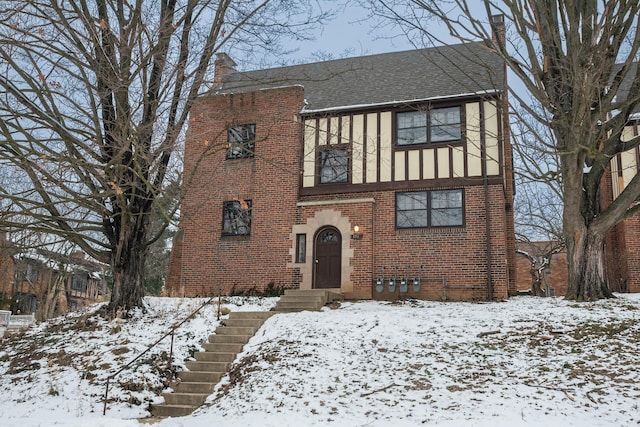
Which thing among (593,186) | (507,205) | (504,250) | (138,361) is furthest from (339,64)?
(138,361)

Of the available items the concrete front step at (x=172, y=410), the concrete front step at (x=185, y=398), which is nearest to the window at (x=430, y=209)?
the concrete front step at (x=185, y=398)

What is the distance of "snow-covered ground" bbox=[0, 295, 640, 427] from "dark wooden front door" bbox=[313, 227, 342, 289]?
3.86 metres

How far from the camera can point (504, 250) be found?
16.5 metres

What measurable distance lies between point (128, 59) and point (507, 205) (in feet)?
46.5

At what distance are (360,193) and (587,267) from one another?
714cm

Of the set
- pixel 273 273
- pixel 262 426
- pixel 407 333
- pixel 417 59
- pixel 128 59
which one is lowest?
pixel 262 426

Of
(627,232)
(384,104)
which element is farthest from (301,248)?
(627,232)

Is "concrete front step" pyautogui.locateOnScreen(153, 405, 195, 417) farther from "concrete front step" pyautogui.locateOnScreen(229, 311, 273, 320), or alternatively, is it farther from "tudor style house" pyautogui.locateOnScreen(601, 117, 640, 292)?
"tudor style house" pyautogui.locateOnScreen(601, 117, 640, 292)

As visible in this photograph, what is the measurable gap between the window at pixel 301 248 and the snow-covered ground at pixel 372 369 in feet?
14.6

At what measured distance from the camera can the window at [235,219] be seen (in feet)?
62.4

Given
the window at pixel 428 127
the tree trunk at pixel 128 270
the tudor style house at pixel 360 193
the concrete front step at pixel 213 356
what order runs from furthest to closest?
the window at pixel 428 127 < the tudor style house at pixel 360 193 < the tree trunk at pixel 128 270 < the concrete front step at pixel 213 356

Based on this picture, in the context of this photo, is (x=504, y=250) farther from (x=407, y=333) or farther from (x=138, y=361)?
(x=138, y=361)

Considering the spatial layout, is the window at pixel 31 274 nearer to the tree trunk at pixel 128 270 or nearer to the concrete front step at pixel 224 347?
the tree trunk at pixel 128 270

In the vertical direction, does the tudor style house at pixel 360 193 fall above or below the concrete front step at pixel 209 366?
above
